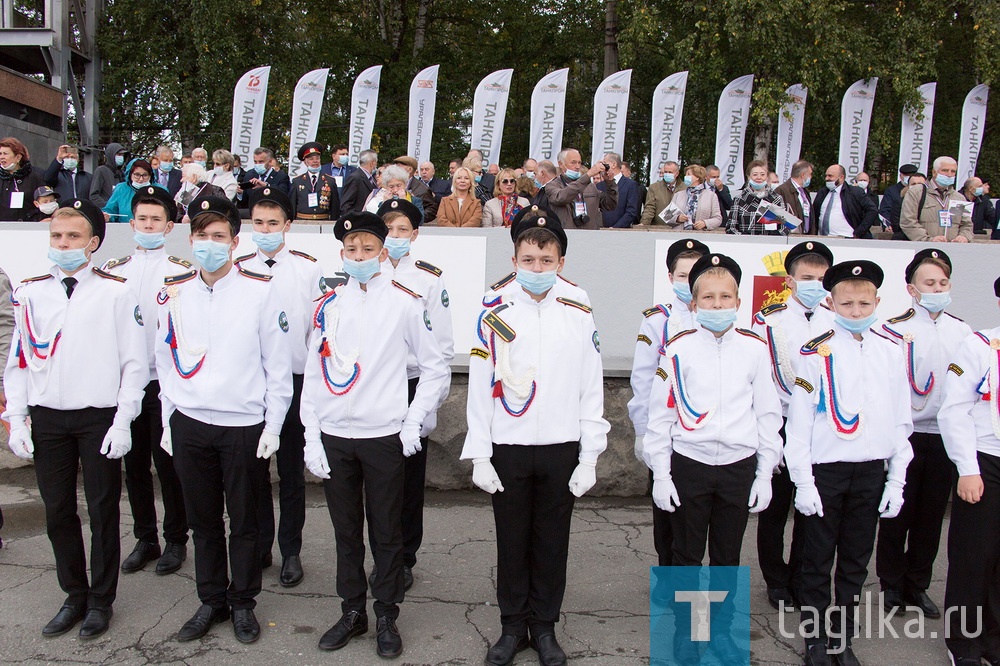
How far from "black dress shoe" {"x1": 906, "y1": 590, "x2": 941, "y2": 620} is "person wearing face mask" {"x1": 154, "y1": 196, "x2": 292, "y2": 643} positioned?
3692mm

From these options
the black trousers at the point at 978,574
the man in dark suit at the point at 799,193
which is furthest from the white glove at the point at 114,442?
the man in dark suit at the point at 799,193

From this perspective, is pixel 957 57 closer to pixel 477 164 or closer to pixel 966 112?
pixel 966 112

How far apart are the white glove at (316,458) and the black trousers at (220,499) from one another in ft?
1.05

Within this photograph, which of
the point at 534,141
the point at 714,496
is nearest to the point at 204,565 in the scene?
the point at 714,496

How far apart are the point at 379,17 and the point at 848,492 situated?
1000 inches

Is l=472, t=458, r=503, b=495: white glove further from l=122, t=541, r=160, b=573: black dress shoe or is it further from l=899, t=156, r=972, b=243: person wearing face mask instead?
l=899, t=156, r=972, b=243: person wearing face mask

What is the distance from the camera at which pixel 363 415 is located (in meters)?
4.06

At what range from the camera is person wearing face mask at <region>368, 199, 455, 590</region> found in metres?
4.91

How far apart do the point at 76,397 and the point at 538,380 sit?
7.67 feet

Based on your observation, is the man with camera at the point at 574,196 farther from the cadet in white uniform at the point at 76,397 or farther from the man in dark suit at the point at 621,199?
the cadet in white uniform at the point at 76,397

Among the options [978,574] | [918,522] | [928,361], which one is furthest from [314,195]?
[978,574]

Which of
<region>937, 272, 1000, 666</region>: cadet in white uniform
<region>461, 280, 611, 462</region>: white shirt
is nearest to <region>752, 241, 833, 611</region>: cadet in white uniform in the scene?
<region>937, 272, 1000, 666</region>: cadet in white uniform

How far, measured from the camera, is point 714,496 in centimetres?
401

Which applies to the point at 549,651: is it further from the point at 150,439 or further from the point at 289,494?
the point at 150,439
